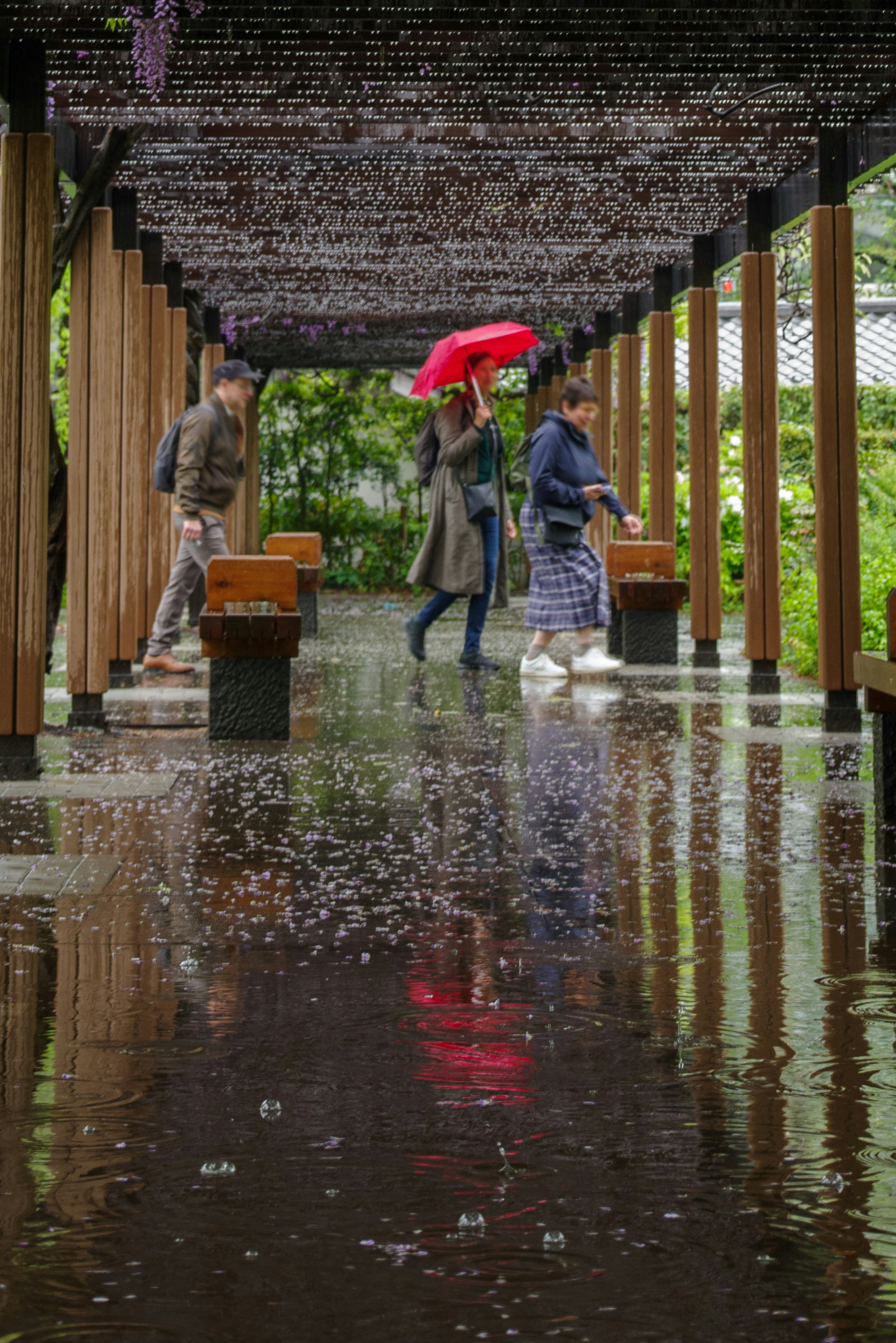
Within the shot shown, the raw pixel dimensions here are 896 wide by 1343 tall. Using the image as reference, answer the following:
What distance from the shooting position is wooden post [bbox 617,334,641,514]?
56.5 ft

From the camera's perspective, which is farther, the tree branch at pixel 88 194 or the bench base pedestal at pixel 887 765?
the tree branch at pixel 88 194

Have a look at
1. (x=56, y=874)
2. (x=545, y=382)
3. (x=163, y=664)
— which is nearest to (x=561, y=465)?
(x=163, y=664)

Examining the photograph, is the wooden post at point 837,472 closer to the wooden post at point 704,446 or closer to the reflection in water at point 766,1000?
the reflection in water at point 766,1000

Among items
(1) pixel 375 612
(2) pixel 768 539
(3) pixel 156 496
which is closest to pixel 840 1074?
(2) pixel 768 539

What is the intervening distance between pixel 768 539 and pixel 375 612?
439 inches

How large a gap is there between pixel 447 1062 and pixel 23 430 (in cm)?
465

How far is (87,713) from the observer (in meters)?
9.41

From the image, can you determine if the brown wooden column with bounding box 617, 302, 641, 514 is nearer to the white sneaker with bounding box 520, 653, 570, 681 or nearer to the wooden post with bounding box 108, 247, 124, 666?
the white sneaker with bounding box 520, 653, 570, 681

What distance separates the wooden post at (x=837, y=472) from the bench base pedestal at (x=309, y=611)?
9.02 m

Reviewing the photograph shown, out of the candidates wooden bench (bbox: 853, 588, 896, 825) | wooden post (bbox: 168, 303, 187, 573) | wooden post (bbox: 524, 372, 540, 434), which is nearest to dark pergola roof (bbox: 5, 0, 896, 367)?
wooden post (bbox: 168, 303, 187, 573)

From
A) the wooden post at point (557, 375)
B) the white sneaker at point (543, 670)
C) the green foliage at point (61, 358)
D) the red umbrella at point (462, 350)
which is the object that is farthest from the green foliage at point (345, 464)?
the white sneaker at point (543, 670)

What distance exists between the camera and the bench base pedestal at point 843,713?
9.16 m

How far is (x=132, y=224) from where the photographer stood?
37.5 feet

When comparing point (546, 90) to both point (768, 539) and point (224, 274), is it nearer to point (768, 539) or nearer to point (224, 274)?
point (768, 539)
